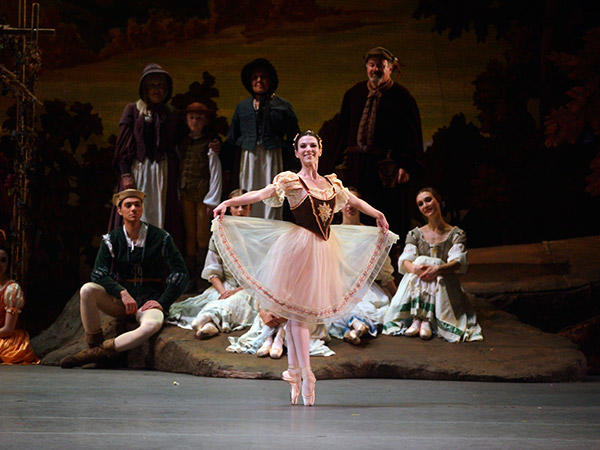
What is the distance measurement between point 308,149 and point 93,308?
2190mm

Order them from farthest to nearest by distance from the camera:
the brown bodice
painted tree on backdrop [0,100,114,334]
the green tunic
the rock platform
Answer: painted tree on backdrop [0,100,114,334] < the green tunic < the rock platform < the brown bodice

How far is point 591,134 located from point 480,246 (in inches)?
62.5

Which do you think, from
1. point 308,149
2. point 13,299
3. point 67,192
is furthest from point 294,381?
point 67,192

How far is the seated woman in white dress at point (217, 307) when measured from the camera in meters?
6.12

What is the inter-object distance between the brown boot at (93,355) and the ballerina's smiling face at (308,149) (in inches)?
82.9

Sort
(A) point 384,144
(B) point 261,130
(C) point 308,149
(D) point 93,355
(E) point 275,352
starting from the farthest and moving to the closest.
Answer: (B) point 261,130 < (A) point 384,144 < (D) point 93,355 < (E) point 275,352 < (C) point 308,149

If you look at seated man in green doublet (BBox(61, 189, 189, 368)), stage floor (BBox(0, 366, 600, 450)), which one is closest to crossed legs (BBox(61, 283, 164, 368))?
seated man in green doublet (BBox(61, 189, 189, 368))

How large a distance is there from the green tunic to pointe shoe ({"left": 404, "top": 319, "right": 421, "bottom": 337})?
5.16ft

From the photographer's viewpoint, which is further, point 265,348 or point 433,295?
point 433,295

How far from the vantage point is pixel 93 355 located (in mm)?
5961

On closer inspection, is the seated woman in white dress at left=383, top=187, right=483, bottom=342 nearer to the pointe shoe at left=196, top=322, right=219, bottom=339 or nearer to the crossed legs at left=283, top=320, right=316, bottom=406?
the pointe shoe at left=196, top=322, right=219, bottom=339

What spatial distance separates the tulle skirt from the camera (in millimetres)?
4586

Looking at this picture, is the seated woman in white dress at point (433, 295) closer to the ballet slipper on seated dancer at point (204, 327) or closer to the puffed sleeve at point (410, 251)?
the puffed sleeve at point (410, 251)

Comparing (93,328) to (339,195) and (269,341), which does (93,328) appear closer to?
(269,341)
